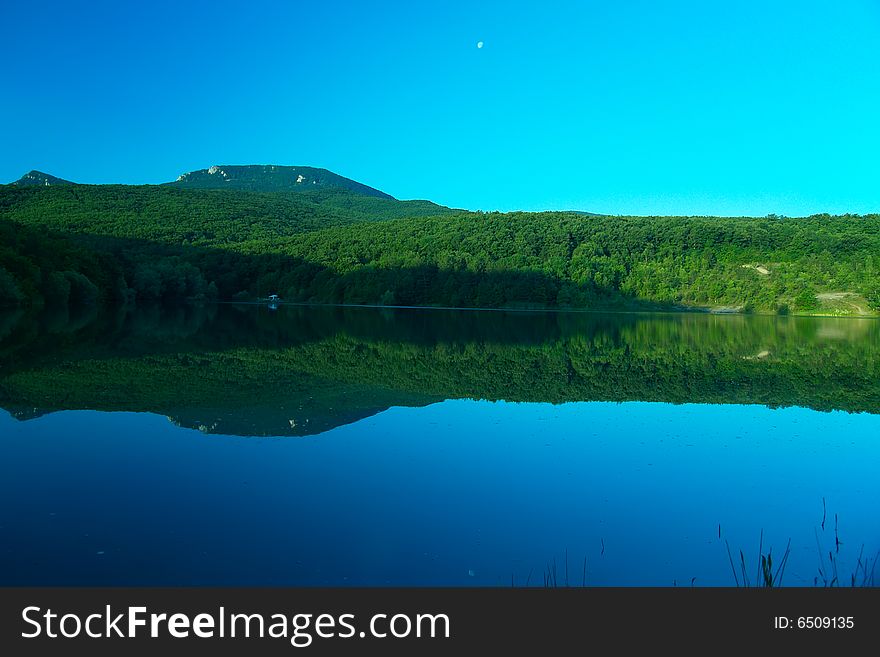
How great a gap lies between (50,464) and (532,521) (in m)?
7.09

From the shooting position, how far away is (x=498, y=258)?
127 meters

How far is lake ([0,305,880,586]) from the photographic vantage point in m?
7.24

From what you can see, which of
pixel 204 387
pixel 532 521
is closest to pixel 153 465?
pixel 532 521

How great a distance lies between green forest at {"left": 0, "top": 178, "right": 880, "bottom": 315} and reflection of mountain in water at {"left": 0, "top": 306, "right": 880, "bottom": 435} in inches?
2900

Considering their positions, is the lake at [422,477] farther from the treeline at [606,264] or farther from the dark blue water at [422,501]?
the treeline at [606,264]

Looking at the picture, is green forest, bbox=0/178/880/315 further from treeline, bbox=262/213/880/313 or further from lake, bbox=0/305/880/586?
lake, bbox=0/305/880/586

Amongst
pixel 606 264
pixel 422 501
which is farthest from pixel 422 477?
pixel 606 264

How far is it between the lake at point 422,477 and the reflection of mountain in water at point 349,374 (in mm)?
169

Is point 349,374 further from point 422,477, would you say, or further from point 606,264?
point 606,264

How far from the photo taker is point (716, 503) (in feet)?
32.3

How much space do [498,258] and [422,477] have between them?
117666 millimetres

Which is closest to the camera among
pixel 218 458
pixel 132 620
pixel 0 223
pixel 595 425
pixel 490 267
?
pixel 132 620

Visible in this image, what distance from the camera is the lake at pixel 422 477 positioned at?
7.24 metres

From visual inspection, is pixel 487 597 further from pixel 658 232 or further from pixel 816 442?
pixel 658 232
